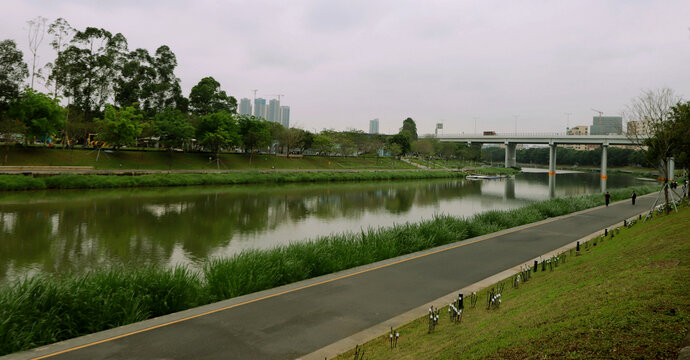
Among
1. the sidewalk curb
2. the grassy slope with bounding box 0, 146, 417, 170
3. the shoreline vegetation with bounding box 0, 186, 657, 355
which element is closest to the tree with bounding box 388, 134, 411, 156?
the grassy slope with bounding box 0, 146, 417, 170

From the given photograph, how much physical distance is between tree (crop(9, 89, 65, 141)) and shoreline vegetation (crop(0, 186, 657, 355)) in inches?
1829

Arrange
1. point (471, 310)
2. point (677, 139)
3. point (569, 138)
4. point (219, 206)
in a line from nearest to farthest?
point (471, 310)
point (677, 139)
point (219, 206)
point (569, 138)

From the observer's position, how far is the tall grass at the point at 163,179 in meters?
37.7

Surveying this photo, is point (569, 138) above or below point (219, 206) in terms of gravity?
above

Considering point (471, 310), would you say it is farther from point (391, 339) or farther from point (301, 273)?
point (301, 273)

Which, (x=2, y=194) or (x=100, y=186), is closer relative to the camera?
(x=2, y=194)

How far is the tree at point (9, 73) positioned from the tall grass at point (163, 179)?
16.2 metres

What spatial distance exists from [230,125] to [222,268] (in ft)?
193

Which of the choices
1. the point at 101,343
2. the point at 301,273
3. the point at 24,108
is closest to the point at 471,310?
the point at 301,273

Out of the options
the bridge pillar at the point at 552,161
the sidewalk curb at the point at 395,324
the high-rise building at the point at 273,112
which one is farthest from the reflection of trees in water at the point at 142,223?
the high-rise building at the point at 273,112

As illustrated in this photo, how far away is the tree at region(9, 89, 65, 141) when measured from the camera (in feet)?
156

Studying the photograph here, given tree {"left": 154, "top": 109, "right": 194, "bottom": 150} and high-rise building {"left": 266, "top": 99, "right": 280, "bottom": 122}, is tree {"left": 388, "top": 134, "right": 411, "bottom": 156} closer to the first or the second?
tree {"left": 154, "top": 109, "right": 194, "bottom": 150}

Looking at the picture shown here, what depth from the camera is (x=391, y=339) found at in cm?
732

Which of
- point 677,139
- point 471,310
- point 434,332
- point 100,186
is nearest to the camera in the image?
point 434,332
